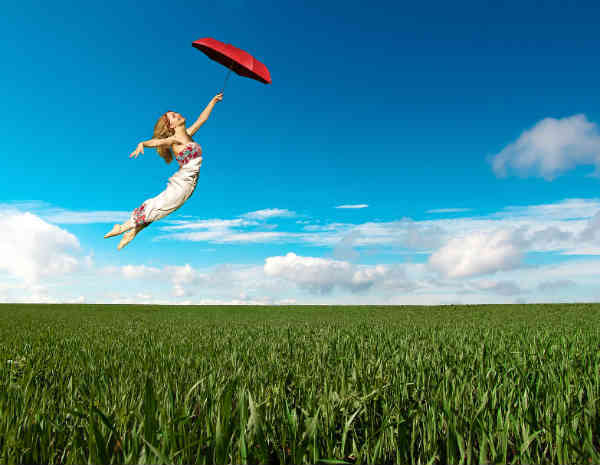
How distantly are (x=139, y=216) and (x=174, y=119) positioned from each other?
102cm

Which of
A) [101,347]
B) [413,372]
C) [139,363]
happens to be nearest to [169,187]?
[139,363]

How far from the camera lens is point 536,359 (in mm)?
5270

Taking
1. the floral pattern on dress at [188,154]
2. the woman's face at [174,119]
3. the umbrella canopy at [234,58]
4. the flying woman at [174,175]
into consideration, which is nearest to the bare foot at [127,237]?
the flying woman at [174,175]

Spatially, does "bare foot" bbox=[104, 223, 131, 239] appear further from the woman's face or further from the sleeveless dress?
the woman's face

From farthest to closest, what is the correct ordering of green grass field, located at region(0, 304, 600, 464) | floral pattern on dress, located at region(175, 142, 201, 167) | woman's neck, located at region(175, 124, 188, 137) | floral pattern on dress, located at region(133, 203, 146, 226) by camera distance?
woman's neck, located at region(175, 124, 188, 137)
floral pattern on dress, located at region(175, 142, 201, 167)
floral pattern on dress, located at region(133, 203, 146, 226)
green grass field, located at region(0, 304, 600, 464)

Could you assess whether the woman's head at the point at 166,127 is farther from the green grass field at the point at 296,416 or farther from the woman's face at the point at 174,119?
the green grass field at the point at 296,416

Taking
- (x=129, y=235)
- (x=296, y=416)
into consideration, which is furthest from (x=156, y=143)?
(x=296, y=416)

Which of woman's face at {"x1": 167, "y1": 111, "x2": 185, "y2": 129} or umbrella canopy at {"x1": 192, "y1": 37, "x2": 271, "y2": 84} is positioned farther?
woman's face at {"x1": 167, "y1": 111, "x2": 185, "y2": 129}

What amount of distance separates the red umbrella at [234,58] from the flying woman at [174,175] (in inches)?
24.7

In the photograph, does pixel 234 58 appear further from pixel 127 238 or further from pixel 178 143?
pixel 127 238

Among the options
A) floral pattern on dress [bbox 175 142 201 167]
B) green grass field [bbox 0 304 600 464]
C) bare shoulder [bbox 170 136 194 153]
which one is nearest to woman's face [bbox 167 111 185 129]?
bare shoulder [bbox 170 136 194 153]

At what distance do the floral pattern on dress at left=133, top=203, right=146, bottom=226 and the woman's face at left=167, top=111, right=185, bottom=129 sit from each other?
89 cm

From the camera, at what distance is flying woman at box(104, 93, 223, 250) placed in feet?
10.3

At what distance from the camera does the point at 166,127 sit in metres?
3.57
